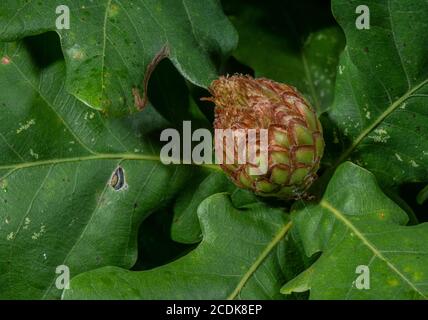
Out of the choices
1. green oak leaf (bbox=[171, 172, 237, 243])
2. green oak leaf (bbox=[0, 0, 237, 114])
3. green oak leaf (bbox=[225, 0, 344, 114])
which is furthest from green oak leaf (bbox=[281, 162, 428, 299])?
green oak leaf (bbox=[225, 0, 344, 114])

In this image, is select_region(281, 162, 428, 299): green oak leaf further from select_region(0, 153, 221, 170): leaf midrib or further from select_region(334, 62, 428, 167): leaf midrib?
select_region(0, 153, 221, 170): leaf midrib

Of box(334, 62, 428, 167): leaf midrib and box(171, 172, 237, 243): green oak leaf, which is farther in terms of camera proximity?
box(171, 172, 237, 243): green oak leaf

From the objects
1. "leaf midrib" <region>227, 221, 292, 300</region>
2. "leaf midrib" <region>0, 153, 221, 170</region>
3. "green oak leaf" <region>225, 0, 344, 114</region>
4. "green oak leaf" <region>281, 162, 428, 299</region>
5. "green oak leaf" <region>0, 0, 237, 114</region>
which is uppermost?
"green oak leaf" <region>0, 0, 237, 114</region>

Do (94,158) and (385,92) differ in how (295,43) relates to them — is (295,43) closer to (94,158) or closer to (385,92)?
(385,92)

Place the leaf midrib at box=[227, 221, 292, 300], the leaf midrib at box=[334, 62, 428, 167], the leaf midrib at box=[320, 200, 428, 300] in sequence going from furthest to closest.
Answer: the leaf midrib at box=[334, 62, 428, 167], the leaf midrib at box=[227, 221, 292, 300], the leaf midrib at box=[320, 200, 428, 300]

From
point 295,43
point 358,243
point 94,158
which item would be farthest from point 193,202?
point 295,43

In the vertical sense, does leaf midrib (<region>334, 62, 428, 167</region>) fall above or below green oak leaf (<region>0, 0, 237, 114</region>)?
below

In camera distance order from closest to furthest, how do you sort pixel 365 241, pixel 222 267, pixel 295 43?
pixel 365 241 < pixel 222 267 < pixel 295 43
